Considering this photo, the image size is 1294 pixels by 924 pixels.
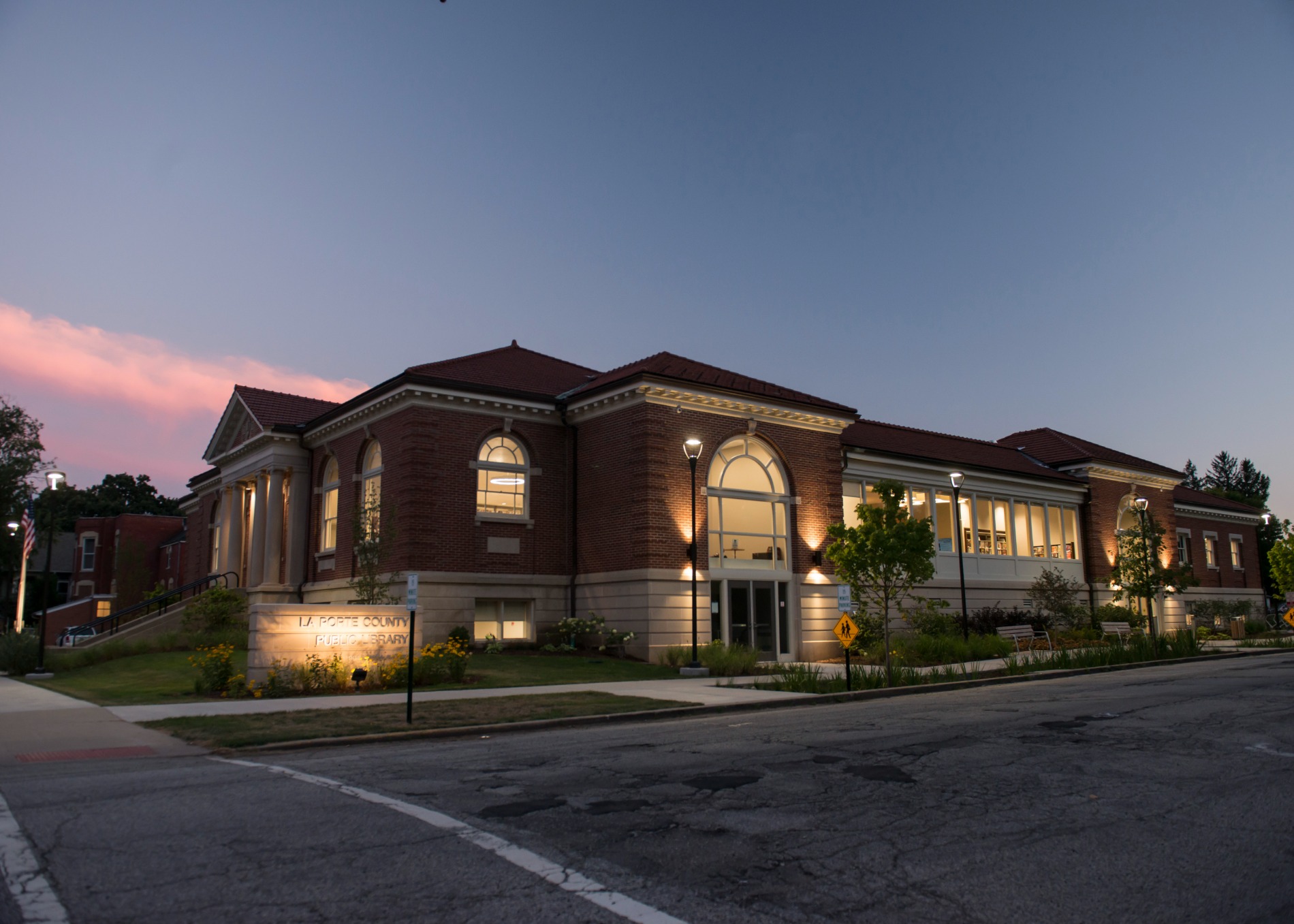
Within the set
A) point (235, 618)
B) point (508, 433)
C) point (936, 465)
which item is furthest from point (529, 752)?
point (936, 465)

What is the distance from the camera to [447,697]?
16.4 meters

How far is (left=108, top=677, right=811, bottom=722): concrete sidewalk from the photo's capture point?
14.7 m

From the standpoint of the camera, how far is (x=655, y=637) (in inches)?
974

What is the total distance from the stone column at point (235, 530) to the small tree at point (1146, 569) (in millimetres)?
33261

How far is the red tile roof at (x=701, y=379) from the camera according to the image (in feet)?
87.7

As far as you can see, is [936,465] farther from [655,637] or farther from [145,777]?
[145,777]

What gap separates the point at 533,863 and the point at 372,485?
79.3 ft

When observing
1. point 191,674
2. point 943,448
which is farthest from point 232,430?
point 943,448

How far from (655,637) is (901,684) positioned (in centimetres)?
793

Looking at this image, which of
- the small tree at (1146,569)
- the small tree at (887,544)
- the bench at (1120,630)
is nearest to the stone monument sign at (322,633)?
the small tree at (887,544)

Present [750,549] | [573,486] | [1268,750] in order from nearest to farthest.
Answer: [1268,750] < [750,549] < [573,486]

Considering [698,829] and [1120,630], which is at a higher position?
[1120,630]

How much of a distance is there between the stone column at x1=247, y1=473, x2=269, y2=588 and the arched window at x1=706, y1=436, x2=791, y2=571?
16440 millimetres

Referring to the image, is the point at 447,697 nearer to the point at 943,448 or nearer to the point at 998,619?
the point at 998,619
